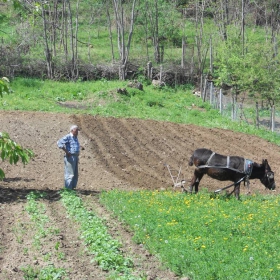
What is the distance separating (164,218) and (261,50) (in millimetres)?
21988

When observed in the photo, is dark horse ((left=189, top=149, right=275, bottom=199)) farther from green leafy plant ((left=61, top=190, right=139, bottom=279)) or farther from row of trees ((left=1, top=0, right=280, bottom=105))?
row of trees ((left=1, top=0, right=280, bottom=105))

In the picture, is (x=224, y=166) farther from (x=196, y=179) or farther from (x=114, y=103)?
(x=114, y=103)

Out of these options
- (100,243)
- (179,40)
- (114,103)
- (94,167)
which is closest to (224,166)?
(100,243)

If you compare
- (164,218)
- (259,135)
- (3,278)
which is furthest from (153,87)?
(3,278)

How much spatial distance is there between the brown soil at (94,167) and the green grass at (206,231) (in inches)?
13.4

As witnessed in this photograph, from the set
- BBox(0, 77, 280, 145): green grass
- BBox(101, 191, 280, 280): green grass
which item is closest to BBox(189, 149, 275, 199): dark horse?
BBox(101, 191, 280, 280): green grass

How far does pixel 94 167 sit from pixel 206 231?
861cm

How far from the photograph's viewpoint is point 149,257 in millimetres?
9320

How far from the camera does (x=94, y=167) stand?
18297mm

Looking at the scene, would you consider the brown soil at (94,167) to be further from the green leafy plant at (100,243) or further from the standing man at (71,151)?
the standing man at (71,151)

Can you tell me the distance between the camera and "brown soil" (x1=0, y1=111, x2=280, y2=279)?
30.2ft

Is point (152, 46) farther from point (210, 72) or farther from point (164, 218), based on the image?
point (164, 218)

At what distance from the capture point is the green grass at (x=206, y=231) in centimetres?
839

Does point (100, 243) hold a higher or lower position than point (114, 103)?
higher
